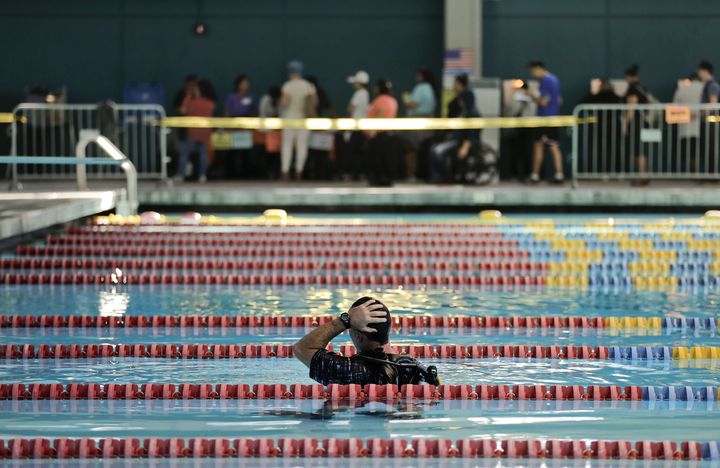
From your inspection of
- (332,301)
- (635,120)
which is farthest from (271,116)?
(332,301)

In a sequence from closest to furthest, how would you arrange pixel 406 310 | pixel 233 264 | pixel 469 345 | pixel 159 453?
pixel 159 453
pixel 469 345
pixel 406 310
pixel 233 264

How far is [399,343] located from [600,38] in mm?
13557

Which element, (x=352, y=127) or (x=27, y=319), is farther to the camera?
(x=352, y=127)

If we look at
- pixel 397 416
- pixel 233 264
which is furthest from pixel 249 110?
pixel 397 416

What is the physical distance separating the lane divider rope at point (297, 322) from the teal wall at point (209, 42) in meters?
12.6

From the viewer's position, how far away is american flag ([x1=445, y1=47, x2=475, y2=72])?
19.0 meters

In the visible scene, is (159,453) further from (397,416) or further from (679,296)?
(679,296)

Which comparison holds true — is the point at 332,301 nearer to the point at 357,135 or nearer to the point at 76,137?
the point at 357,135

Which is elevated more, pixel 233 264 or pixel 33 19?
pixel 33 19

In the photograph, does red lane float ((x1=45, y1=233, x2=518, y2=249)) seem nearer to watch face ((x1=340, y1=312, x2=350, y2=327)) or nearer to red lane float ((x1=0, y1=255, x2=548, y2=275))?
red lane float ((x1=0, y1=255, x2=548, y2=275))

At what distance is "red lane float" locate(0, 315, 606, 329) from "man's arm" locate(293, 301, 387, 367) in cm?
202

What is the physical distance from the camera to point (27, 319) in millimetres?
8211

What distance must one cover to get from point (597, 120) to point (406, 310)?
975 cm

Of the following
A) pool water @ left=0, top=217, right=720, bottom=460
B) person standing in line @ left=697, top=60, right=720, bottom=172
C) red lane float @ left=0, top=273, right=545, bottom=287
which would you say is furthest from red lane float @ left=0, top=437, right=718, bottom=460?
person standing in line @ left=697, top=60, right=720, bottom=172
